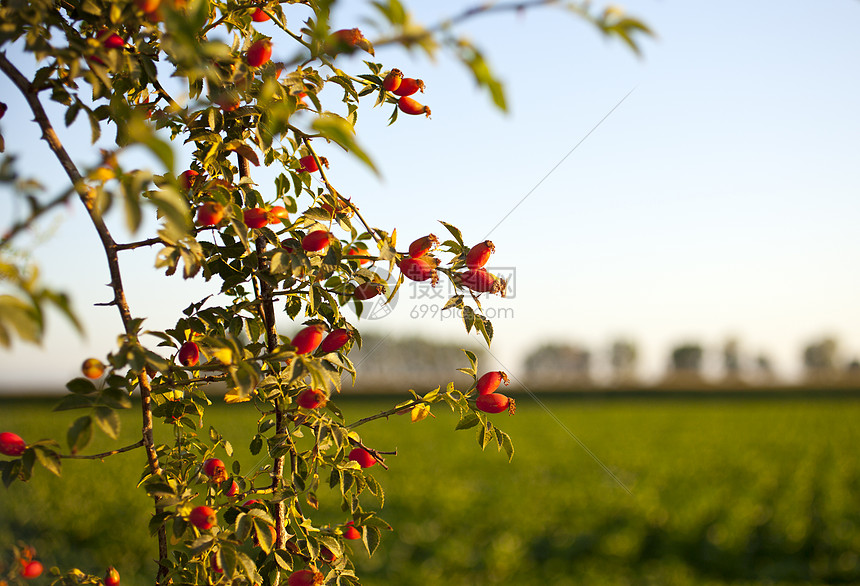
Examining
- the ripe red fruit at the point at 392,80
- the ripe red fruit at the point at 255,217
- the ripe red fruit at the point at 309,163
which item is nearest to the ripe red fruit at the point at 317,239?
the ripe red fruit at the point at 255,217

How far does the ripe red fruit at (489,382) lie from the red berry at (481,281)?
0.19 m

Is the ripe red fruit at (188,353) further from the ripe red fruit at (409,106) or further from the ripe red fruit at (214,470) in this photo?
the ripe red fruit at (409,106)

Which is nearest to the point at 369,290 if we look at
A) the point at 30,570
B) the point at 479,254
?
the point at 479,254

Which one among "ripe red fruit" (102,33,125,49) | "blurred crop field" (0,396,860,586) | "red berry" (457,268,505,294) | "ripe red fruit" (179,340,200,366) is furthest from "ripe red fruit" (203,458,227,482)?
"blurred crop field" (0,396,860,586)

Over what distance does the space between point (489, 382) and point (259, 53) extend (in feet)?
2.28

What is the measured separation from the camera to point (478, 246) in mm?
1001

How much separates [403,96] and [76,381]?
0.76 m

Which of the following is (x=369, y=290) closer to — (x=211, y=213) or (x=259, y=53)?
(x=211, y=213)

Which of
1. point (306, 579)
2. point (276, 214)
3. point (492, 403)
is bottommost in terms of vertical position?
point (306, 579)

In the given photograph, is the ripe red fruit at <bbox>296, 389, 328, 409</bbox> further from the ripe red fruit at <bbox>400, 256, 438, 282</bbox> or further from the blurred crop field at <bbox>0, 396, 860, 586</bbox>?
the blurred crop field at <bbox>0, 396, 860, 586</bbox>

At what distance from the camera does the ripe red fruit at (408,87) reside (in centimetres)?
115

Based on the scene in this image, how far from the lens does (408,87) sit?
116 cm

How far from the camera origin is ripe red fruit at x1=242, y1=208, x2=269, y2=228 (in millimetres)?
979

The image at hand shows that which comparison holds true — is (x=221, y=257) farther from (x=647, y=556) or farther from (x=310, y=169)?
(x=647, y=556)
